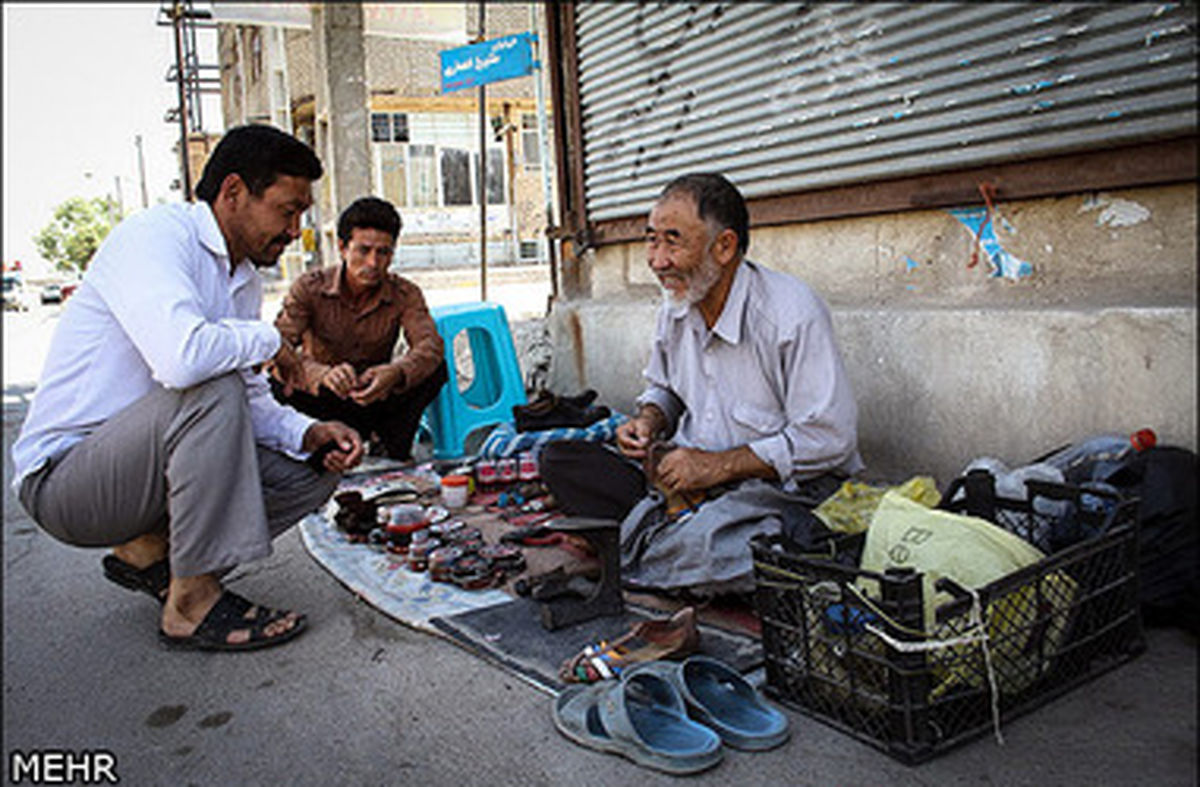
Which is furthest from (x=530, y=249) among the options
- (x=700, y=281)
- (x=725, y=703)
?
(x=725, y=703)

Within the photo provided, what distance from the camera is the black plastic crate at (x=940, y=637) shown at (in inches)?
69.4

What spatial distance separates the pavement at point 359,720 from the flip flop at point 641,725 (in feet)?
0.09

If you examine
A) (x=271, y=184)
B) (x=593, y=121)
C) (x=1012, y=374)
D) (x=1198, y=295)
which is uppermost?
(x=593, y=121)

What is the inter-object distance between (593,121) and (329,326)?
1822mm

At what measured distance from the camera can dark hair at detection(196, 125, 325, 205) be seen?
2650 millimetres

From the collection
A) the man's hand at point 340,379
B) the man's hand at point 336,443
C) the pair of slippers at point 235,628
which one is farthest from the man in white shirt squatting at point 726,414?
the man's hand at point 340,379

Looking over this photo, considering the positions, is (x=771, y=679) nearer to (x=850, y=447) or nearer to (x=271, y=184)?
(x=850, y=447)

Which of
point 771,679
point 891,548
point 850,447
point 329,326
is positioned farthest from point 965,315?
point 329,326

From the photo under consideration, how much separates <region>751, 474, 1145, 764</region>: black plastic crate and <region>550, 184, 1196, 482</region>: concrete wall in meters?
0.53

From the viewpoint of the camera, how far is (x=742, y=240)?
2912 mm

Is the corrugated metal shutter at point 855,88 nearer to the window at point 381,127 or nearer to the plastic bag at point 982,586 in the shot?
the plastic bag at point 982,586

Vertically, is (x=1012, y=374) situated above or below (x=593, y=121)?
below

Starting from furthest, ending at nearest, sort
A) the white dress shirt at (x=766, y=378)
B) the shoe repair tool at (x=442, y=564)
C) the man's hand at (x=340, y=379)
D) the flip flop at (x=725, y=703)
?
the man's hand at (x=340, y=379), the shoe repair tool at (x=442, y=564), the white dress shirt at (x=766, y=378), the flip flop at (x=725, y=703)

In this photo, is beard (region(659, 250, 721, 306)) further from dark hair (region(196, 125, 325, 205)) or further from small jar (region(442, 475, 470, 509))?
small jar (region(442, 475, 470, 509))
